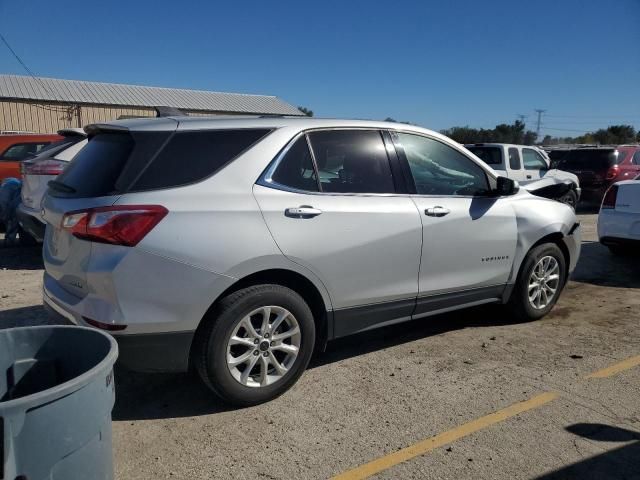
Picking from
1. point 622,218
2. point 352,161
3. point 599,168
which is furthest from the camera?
point 599,168

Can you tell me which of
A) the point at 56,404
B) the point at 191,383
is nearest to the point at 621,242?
the point at 191,383

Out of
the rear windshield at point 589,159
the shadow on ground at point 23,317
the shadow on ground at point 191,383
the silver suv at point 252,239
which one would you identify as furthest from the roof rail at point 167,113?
the rear windshield at point 589,159

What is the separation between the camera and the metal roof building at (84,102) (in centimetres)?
3122

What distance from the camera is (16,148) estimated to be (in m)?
11.1

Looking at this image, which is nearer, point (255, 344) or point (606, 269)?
point (255, 344)

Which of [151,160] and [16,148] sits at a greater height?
[151,160]

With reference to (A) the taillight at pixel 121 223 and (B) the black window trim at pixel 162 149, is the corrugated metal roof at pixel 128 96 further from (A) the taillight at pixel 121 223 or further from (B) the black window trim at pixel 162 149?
(A) the taillight at pixel 121 223

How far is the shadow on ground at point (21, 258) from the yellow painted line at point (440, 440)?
5.76 m

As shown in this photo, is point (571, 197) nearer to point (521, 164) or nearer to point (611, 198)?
point (521, 164)

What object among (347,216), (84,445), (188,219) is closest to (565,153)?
(347,216)

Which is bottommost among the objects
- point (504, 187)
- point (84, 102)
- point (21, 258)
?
point (21, 258)

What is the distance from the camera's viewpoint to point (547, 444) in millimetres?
3070

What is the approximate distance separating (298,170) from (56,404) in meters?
2.18

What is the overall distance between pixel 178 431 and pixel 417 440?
138cm
